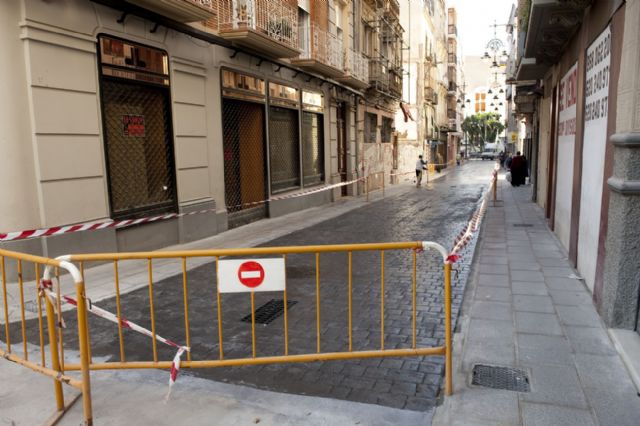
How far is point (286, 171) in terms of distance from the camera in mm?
15523

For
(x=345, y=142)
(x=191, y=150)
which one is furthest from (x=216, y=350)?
(x=345, y=142)

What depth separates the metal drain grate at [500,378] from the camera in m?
3.80

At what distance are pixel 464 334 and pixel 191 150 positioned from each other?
7.34 metres

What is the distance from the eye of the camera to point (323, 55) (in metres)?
16.7

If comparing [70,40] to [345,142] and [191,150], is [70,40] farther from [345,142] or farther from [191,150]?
[345,142]

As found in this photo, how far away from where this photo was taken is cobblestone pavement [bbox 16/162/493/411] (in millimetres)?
3982

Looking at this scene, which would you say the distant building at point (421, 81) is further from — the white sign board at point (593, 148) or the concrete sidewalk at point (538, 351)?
the concrete sidewalk at point (538, 351)

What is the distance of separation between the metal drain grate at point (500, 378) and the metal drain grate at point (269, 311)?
233cm

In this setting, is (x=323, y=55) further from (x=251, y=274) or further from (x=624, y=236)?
(x=251, y=274)

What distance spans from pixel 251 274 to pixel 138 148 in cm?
633

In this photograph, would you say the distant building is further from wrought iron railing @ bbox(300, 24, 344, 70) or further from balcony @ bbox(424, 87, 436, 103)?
wrought iron railing @ bbox(300, 24, 344, 70)

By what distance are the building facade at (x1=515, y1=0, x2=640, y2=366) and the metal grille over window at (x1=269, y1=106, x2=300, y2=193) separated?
7060 millimetres

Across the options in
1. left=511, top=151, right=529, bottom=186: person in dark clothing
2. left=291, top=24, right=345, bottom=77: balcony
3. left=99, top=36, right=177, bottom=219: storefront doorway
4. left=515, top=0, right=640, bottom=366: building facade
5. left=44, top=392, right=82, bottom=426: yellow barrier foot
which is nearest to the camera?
left=44, top=392, right=82, bottom=426: yellow barrier foot

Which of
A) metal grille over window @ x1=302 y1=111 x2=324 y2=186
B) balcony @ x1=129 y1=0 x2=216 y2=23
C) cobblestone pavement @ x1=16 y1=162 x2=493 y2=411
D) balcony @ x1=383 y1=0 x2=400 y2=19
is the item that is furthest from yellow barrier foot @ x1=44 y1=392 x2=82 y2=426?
balcony @ x1=383 y1=0 x2=400 y2=19
